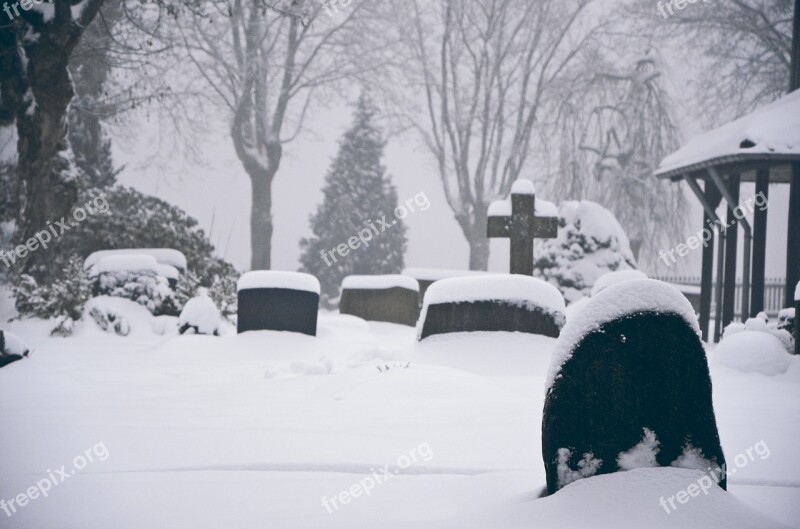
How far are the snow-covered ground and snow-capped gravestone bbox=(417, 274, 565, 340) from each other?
8.6 inches

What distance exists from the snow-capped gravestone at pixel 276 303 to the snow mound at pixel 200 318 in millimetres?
523

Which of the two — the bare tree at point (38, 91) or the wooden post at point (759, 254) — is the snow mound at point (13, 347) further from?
the wooden post at point (759, 254)

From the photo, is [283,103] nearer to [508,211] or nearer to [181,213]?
[181,213]

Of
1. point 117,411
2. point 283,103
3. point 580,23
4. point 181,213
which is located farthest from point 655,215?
point 117,411

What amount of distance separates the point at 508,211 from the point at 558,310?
2795mm

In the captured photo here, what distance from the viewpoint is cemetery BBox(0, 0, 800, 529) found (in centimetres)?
301

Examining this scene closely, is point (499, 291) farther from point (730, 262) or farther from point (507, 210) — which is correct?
point (730, 262)

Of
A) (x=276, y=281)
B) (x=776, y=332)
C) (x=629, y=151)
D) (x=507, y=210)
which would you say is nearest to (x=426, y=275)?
(x=507, y=210)

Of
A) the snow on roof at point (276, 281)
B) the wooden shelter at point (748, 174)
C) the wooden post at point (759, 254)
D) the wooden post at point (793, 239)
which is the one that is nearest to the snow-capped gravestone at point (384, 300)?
the snow on roof at point (276, 281)

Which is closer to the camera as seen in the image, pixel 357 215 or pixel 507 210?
pixel 507 210

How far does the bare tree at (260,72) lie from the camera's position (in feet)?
66.8

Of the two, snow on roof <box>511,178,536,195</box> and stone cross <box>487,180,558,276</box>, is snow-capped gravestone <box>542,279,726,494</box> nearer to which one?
stone cross <box>487,180,558,276</box>

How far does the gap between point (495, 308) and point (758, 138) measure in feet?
16.1

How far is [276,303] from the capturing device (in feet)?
32.2
